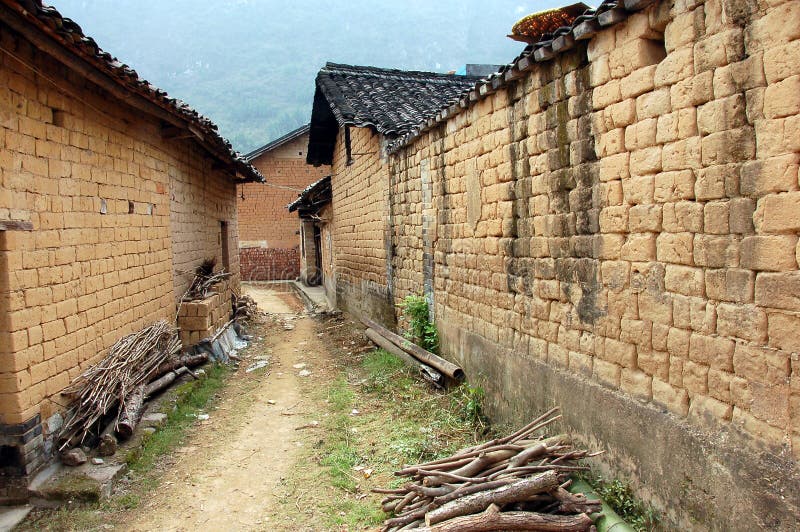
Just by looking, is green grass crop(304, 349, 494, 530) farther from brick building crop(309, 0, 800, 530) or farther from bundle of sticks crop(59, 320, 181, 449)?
bundle of sticks crop(59, 320, 181, 449)

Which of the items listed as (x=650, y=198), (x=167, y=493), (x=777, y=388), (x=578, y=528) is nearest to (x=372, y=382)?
(x=167, y=493)

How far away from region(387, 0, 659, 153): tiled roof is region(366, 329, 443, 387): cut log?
3178 mm

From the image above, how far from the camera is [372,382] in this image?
308 inches

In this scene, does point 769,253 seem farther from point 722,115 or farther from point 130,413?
point 130,413

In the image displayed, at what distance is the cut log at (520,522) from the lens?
3.44m

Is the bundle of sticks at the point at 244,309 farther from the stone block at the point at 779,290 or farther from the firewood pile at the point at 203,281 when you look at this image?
the stone block at the point at 779,290

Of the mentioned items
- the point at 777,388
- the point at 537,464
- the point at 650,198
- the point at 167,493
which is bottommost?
the point at 167,493

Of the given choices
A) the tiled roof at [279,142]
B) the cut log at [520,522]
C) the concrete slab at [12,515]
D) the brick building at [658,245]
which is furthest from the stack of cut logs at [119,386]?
the tiled roof at [279,142]

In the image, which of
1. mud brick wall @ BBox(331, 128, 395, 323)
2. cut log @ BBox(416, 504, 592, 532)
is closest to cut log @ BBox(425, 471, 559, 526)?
cut log @ BBox(416, 504, 592, 532)

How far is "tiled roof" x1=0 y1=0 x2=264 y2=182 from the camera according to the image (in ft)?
12.8

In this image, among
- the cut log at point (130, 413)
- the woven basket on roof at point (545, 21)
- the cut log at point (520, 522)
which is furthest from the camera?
the cut log at point (130, 413)

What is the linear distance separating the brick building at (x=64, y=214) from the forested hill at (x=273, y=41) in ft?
185

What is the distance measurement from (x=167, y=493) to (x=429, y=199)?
461 cm

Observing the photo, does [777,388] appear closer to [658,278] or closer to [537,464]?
[658,278]
